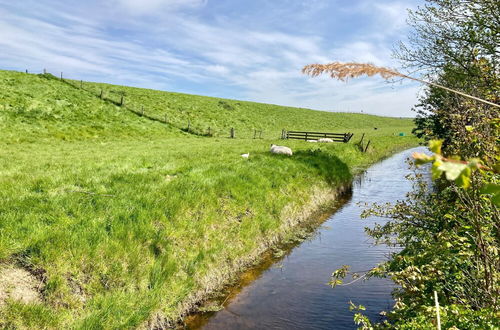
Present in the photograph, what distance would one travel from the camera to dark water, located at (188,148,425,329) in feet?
27.3

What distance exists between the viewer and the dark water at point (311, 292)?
8.32m

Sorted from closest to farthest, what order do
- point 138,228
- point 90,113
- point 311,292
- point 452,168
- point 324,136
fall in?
point 452,168 → point 138,228 → point 311,292 → point 90,113 → point 324,136

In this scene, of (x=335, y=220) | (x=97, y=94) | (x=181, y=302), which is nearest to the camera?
(x=181, y=302)

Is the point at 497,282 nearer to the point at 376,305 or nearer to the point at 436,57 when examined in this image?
the point at 376,305

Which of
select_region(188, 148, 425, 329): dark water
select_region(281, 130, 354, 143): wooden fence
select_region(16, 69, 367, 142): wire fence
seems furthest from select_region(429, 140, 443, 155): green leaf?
select_region(16, 69, 367, 142): wire fence

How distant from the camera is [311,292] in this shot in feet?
31.8

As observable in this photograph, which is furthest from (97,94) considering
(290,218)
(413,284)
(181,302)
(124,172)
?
(413,284)

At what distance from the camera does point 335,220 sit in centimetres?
1609

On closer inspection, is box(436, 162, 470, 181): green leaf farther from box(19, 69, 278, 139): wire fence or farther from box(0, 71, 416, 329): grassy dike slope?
box(19, 69, 278, 139): wire fence

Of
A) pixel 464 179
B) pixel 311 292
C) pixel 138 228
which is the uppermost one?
pixel 464 179

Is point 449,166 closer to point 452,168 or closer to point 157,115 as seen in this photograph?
point 452,168

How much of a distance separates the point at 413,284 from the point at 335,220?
10.2m

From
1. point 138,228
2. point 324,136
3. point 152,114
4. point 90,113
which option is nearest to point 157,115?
point 152,114

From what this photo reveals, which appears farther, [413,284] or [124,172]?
[124,172]
